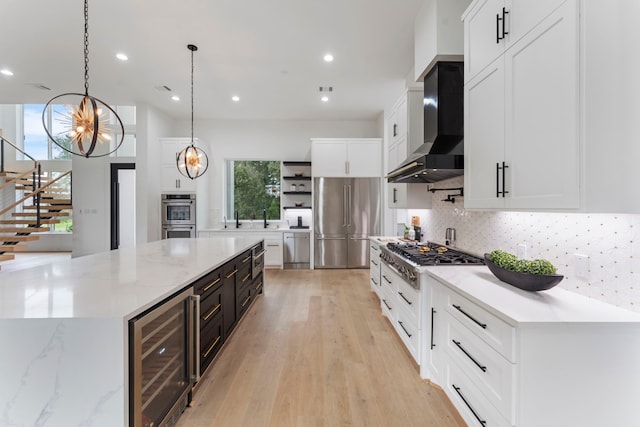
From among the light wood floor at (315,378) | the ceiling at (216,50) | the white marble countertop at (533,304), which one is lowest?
the light wood floor at (315,378)

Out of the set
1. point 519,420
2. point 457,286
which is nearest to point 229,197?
point 457,286

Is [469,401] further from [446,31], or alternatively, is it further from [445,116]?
[446,31]

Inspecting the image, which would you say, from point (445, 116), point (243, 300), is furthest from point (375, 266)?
Answer: point (445, 116)

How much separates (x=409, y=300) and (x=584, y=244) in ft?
4.04

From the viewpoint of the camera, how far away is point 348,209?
577 cm

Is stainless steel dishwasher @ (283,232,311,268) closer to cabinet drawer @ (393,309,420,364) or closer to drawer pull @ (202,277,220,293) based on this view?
cabinet drawer @ (393,309,420,364)

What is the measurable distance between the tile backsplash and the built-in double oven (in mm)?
5197

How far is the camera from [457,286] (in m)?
1.67

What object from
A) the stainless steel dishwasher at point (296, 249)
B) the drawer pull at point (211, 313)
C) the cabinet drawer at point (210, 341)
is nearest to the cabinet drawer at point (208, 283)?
the drawer pull at point (211, 313)

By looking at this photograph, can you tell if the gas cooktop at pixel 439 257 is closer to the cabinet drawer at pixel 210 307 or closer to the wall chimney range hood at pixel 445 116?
the wall chimney range hood at pixel 445 116

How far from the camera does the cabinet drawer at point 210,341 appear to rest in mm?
2086

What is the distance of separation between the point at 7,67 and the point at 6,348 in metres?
5.12

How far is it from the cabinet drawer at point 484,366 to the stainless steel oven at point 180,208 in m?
5.28

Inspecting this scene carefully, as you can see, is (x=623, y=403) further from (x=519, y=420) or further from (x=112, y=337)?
(x=112, y=337)
